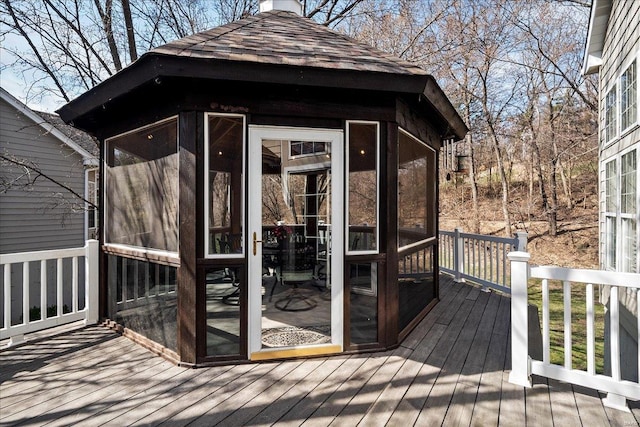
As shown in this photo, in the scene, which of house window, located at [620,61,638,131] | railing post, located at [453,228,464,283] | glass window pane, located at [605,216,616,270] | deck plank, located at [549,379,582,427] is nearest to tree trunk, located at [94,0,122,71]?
railing post, located at [453,228,464,283]

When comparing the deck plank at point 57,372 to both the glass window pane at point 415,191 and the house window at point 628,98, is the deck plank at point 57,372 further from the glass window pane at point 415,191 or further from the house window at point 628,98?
the house window at point 628,98

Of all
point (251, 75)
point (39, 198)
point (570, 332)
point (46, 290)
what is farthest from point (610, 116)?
point (39, 198)

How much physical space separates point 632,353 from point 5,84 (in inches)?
471

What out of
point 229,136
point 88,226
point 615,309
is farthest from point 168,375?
point 88,226

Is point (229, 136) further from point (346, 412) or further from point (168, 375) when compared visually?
point (346, 412)

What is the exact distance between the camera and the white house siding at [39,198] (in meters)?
7.60

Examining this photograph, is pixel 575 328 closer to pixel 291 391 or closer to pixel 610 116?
pixel 610 116

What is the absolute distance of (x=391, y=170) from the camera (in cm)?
322

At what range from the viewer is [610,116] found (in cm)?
538

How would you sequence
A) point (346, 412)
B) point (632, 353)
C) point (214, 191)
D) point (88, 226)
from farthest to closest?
point (88, 226) → point (632, 353) → point (214, 191) → point (346, 412)

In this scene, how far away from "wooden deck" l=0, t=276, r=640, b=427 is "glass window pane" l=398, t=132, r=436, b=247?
1.19 m

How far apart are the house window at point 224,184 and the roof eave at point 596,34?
5.90 metres

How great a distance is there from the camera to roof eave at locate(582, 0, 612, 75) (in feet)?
17.5

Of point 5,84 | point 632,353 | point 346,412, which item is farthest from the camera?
point 5,84
